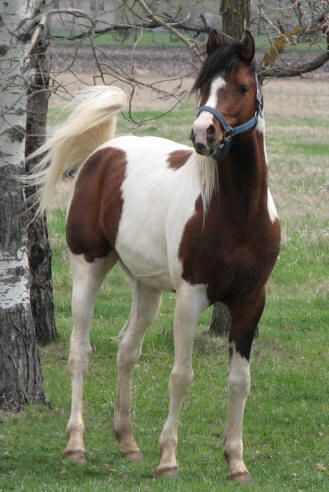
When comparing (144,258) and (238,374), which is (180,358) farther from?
(144,258)

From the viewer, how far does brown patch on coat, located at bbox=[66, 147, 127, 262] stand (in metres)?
6.30

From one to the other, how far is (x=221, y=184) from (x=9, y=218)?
77.3 inches

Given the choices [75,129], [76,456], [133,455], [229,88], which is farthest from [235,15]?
[76,456]

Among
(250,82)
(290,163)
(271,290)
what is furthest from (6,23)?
(290,163)

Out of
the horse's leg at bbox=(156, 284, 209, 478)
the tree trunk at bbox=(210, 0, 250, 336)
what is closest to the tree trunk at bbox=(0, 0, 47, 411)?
the horse's leg at bbox=(156, 284, 209, 478)

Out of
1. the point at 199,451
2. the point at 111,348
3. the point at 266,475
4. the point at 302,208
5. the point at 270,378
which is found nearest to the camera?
the point at 266,475

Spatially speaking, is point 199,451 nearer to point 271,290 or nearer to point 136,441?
point 136,441

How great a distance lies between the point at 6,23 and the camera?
6.27m

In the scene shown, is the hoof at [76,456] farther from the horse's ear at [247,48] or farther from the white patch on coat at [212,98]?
the horse's ear at [247,48]

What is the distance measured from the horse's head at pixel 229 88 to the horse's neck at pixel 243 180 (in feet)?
0.70

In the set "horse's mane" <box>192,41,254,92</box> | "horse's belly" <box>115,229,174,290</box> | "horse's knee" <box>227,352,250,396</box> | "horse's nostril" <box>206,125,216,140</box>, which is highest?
"horse's mane" <box>192,41,254,92</box>

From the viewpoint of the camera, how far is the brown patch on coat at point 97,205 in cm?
630

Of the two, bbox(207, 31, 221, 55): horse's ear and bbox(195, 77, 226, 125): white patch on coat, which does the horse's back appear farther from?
bbox(207, 31, 221, 55): horse's ear

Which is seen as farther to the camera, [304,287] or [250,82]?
[304,287]
